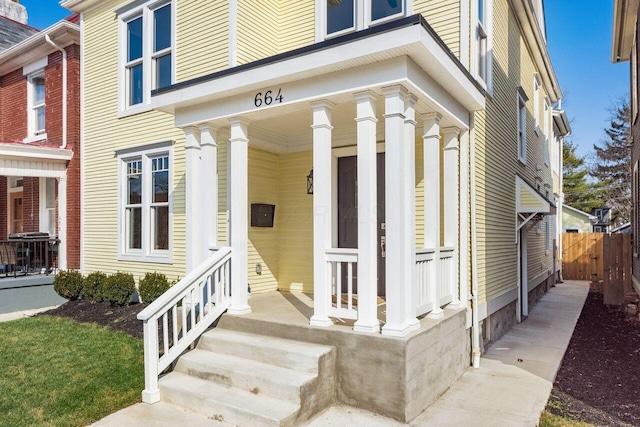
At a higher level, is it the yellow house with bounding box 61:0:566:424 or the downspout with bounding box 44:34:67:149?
the downspout with bounding box 44:34:67:149

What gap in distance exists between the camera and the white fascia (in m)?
3.84

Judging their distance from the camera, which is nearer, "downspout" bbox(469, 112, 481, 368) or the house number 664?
the house number 664

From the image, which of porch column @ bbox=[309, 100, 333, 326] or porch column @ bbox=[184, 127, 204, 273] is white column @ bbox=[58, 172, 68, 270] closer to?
porch column @ bbox=[184, 127, 204, 273]

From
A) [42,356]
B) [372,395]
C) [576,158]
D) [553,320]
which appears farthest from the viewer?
[576,158]

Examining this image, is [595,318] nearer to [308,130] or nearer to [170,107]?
[308,130]

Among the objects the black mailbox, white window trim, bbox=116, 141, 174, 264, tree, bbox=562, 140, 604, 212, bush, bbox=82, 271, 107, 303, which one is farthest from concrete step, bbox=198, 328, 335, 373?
tree, bbox=562, 140, 604, 212

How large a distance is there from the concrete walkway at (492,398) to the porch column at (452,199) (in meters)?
1.00

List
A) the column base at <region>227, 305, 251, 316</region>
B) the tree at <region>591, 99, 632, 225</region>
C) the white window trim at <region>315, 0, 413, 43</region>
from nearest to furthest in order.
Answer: the column base at <region>227, 305, 251, 316</region> → the white window trim at <region>315, 0, 413, 43</region> → the tree at <region>591, 99, 632, 225</region>

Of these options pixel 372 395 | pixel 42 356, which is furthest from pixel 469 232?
pixel 42 356

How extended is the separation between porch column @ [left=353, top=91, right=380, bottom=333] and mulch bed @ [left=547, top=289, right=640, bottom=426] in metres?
2.12

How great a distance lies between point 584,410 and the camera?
4.39 m

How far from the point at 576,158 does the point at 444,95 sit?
114 feet

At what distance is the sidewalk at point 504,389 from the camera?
A: 3939 mm

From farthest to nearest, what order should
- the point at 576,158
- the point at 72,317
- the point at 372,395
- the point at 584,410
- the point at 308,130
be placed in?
the point at 576,158 < the point at 72,317 < the point at 308,130 < the point at 584,410 < the point at 372,395
